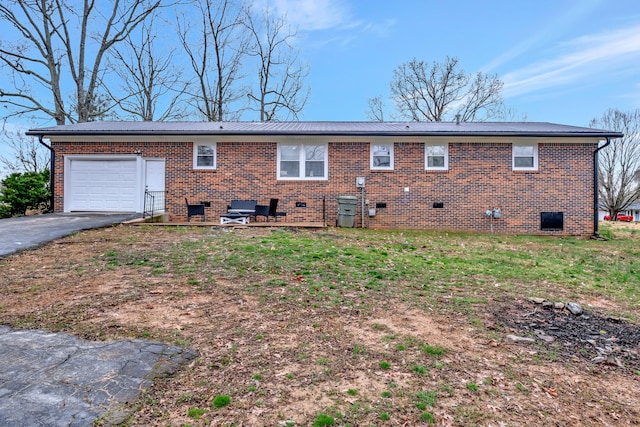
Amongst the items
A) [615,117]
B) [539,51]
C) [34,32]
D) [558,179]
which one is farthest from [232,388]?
[615,117]

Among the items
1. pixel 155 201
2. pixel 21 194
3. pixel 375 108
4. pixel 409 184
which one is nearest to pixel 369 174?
pixel 409 184

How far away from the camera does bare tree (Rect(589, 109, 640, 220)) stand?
960 inches

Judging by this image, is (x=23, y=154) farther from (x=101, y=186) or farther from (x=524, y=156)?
(x=524, y=156)

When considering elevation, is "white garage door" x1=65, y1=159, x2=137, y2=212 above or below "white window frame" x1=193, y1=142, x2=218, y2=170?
below

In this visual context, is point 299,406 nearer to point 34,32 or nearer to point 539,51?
point 539,51

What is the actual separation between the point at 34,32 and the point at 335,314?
24.9 metres

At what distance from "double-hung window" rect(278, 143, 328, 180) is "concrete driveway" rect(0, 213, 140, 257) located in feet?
16.6

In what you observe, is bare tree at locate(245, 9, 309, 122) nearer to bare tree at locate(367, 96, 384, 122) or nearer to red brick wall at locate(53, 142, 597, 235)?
bare tree at locate(367, 96, 384, 122)

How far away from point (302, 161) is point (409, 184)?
3754 millimetres

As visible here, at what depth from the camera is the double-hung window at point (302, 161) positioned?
476 inches

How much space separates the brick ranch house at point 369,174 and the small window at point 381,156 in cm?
3

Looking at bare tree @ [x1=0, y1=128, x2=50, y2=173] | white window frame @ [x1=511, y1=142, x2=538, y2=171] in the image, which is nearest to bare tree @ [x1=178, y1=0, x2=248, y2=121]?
bare tree @ [x1=0, y1=128, x2=50, y2=173]

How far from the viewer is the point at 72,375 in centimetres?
241

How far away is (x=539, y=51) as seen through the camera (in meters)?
16.3
